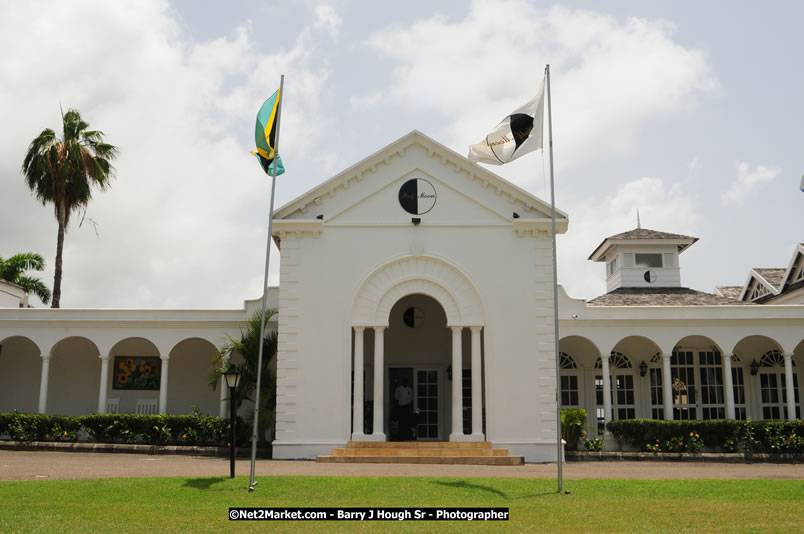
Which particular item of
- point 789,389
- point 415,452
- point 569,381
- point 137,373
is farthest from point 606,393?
point 137,373

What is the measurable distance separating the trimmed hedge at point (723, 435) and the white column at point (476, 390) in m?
5.36

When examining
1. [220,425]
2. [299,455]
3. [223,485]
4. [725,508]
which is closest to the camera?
[725,508]

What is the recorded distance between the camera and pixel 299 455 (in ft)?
69.1

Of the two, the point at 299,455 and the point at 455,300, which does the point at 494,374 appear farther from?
the point at 299,455

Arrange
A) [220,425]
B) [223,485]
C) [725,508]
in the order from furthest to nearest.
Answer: [220,425] → [223,485] → [725,508]

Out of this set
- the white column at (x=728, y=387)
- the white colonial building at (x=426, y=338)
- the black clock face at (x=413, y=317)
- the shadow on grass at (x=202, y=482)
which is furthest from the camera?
the black clock face at (x=413, y=317)

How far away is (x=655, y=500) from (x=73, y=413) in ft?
67.0

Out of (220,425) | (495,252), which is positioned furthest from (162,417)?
(495,252)

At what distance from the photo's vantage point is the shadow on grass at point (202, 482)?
1420cm

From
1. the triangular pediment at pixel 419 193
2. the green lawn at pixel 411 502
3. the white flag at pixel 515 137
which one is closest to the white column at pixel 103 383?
the triangular pediment at pixel 419 193

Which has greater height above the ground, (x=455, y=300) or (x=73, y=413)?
(x=455, y=300)

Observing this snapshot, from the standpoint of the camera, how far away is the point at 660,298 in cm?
2866

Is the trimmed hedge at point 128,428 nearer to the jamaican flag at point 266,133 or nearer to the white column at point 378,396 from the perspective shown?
the white column at point 378,396

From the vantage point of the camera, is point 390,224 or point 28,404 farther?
point 28,404
